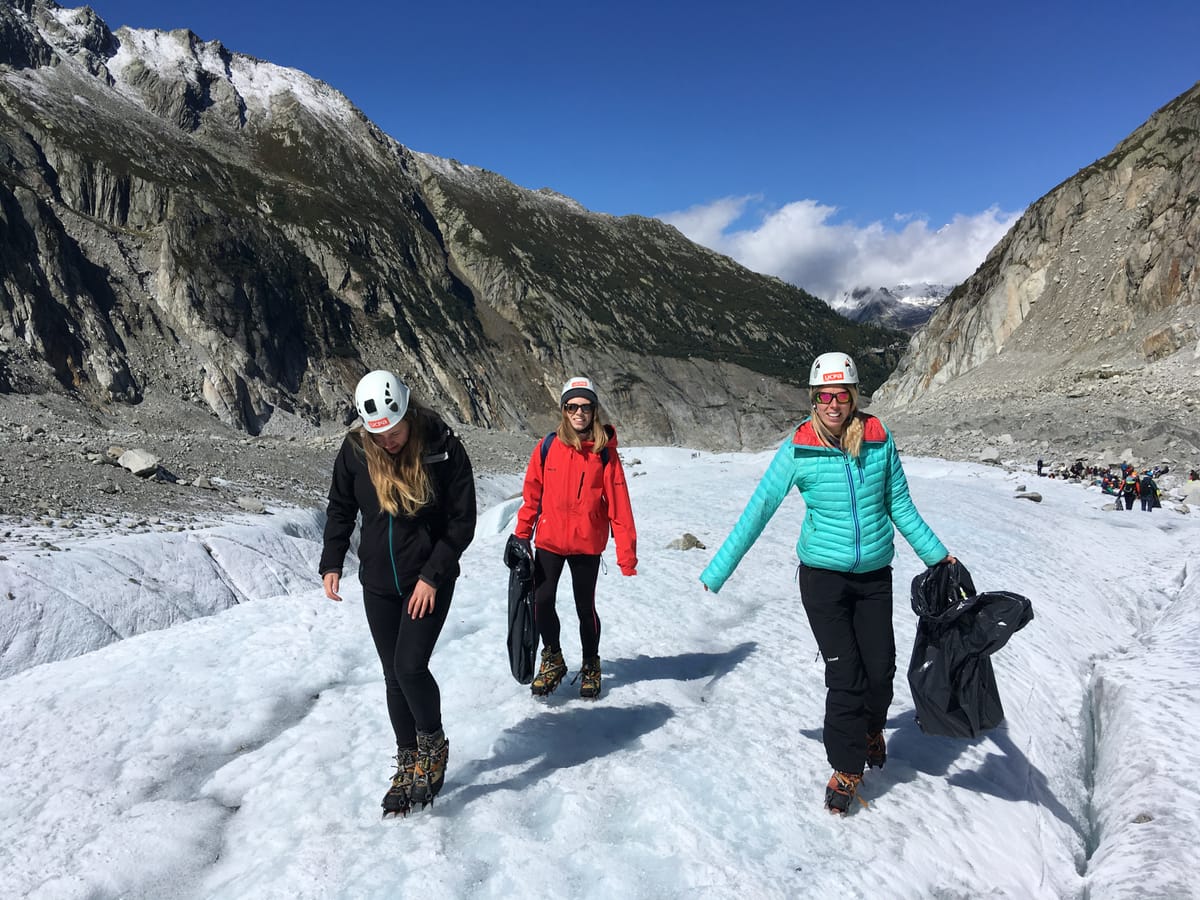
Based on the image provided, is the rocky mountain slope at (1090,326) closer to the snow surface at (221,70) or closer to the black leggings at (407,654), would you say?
the black leggings at (407,654)

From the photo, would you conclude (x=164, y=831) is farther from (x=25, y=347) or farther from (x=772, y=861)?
(x=25, y=347)

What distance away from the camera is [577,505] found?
487 cm

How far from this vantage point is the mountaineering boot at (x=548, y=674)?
17.2 ft

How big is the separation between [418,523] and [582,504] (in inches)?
59.7

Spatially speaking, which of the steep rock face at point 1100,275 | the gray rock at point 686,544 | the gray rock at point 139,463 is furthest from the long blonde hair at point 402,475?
the steep rock face at point 1100,275

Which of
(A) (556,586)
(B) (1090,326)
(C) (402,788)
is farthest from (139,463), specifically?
(B) (1090,326)

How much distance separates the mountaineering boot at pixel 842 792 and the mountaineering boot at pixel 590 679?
1899 mm

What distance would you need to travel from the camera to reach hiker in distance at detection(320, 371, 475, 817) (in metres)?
3.47

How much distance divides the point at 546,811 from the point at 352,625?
364 centimetres

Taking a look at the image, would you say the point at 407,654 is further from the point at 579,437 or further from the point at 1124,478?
the point at 1124,478

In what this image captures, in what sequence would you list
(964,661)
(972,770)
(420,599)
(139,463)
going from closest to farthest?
(420,599) < (964,661) < (972,770) < (139,463)

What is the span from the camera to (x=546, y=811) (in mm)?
3861

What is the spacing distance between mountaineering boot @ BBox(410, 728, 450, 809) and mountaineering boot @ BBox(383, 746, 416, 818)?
0.02 metres

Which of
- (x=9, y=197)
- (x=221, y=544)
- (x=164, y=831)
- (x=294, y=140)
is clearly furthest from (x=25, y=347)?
(x=294, y=140)
